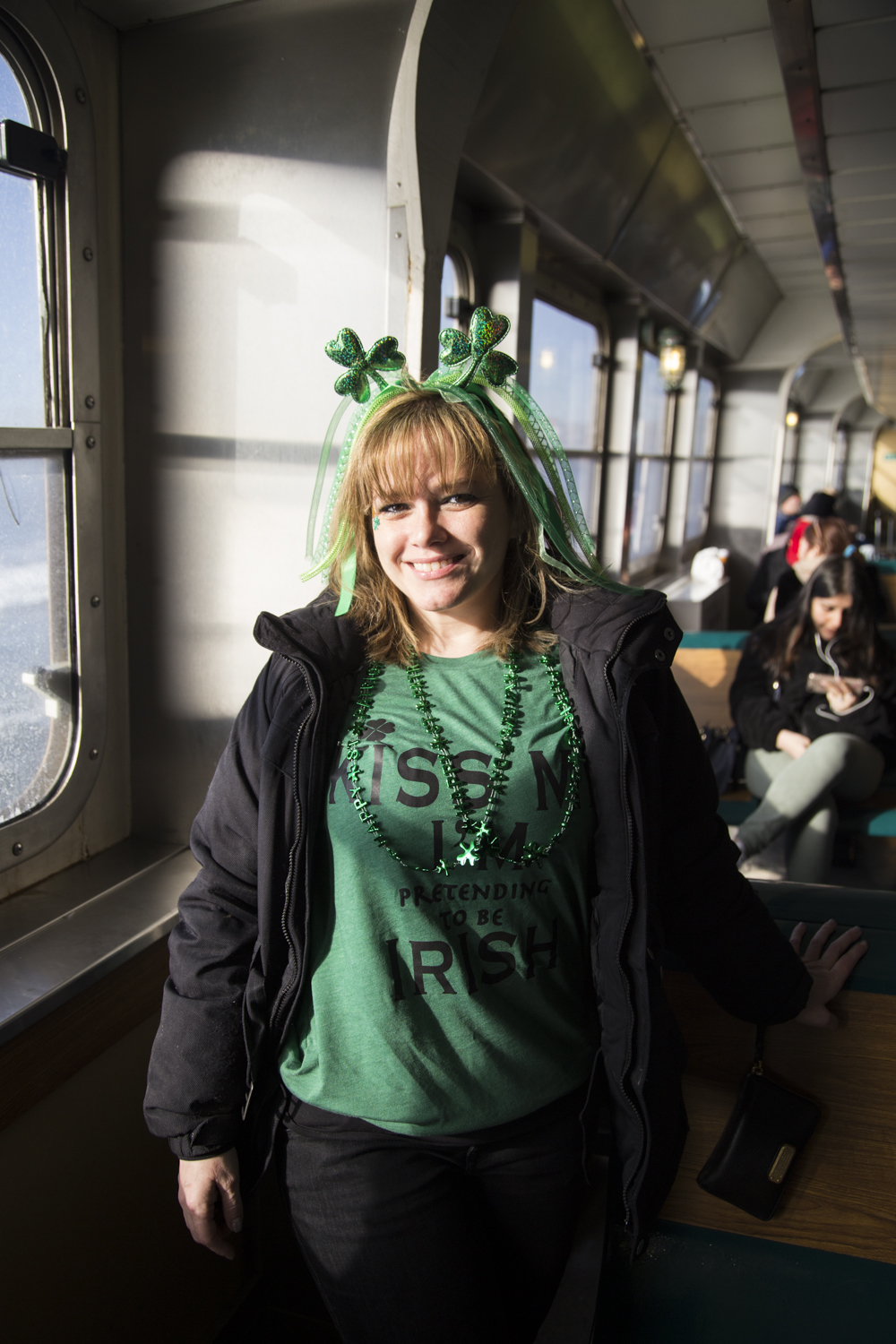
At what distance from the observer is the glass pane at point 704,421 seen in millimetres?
8789

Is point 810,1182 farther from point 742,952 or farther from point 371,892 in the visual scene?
point 371,892

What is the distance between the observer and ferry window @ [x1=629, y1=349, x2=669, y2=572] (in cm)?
744

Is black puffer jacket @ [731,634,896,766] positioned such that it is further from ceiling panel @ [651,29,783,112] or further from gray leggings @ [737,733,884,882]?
ceiling panel @ [651,29,783,112]

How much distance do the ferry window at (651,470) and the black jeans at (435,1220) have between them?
635 centimetres

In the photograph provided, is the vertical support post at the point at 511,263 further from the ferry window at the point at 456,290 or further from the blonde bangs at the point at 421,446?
the blonde bangs at the point at 421,446

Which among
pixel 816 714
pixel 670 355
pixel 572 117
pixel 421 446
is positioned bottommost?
pixel 816 714

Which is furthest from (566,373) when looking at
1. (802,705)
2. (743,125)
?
(802,705)

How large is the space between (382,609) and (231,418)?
2.71 feet

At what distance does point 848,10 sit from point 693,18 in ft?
4.47

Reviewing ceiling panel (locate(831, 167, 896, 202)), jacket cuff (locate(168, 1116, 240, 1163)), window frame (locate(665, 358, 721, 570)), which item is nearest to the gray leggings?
ceiling panel (locate(831, 167, 896, 202))

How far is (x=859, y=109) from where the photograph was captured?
2965 mm

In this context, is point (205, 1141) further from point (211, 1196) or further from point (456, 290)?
point (456, 290)

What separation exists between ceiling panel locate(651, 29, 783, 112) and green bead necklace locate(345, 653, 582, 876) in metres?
3.54

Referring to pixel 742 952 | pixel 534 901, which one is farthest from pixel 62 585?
pixel 742 952
